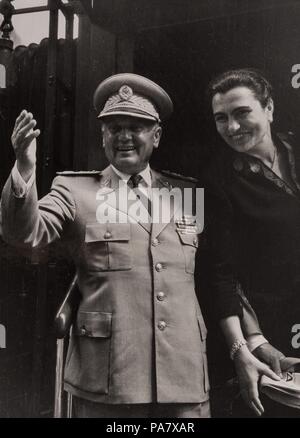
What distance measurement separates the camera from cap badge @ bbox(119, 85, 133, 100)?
1.71 meters

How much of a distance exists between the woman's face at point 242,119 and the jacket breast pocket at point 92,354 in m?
0.86

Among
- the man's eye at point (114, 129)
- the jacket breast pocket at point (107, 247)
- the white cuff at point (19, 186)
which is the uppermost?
the man's eye at point (114, 129)

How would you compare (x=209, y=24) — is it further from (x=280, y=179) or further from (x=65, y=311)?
(x=65, y=311)

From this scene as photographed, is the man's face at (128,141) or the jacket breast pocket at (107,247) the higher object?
the man's face at (128,141)

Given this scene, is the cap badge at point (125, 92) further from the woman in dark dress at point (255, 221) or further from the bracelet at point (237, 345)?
the bracelet at point (237, 345)

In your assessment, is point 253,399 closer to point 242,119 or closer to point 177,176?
point 177,176

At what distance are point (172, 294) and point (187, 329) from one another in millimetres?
130

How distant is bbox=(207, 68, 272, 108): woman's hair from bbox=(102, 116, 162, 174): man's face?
0.39 m

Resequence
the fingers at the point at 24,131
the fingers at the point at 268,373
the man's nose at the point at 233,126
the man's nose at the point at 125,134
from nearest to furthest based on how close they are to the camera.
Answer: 1. the fingers at the point at 24,131
2. the man's nose at the point at 125,134
3. the fingers at the point at 268,373
4. the man's nose at the point at 233,126

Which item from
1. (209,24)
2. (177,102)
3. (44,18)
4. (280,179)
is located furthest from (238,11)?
(44,18)

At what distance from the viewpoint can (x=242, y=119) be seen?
188 cm

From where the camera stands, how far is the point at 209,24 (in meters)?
1.97

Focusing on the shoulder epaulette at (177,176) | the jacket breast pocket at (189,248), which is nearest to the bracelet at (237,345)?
the jacket breast pocket at (189,248)

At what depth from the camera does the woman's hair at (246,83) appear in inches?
74.7
